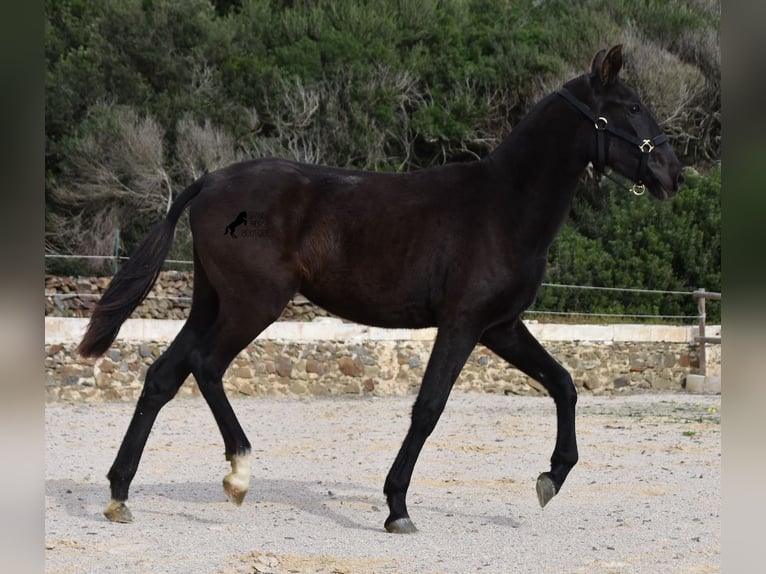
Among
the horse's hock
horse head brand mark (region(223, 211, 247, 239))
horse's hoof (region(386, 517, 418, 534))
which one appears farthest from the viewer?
the horse's hock

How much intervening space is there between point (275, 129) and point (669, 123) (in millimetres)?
9776

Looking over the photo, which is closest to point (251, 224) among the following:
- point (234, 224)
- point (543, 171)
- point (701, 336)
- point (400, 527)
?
point (234, 224)

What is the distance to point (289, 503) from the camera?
18.8 feet

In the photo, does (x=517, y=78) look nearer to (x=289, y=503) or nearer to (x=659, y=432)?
(x=659, y=432)

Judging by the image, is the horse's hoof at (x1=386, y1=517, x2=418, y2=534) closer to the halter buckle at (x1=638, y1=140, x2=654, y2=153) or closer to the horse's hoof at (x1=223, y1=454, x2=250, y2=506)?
the horse's hoof at (x1=223, y1=454, x2=250, y2=506)

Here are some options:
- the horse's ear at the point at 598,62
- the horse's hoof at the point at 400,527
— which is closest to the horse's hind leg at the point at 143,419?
the horse's hoof at the point at 400,527

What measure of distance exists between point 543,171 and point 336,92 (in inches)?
759

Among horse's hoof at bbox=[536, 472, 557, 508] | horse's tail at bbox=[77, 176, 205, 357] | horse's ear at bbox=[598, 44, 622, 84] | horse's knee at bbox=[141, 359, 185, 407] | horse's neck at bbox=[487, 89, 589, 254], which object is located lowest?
horse's hoof at bbox=[536, 472, 557, 508]

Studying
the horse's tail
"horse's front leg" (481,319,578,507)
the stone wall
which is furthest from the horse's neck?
the stone wall

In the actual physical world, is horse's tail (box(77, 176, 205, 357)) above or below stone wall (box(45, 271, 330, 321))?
above

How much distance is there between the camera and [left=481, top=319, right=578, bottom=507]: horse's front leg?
516cm

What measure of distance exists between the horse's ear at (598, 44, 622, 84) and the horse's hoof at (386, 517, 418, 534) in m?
2.47

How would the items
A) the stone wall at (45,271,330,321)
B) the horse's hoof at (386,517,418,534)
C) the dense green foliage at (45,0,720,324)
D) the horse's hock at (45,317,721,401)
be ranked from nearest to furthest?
1. the horse's hoof at (386,517,418,534)
2. the horse's hock at (45,317,721,401)
3. the stone wall at (45,271,330,321)
4. the dense green foliage at (45,0,720,324)

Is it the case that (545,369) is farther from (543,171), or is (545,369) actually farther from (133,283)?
(133,283)
